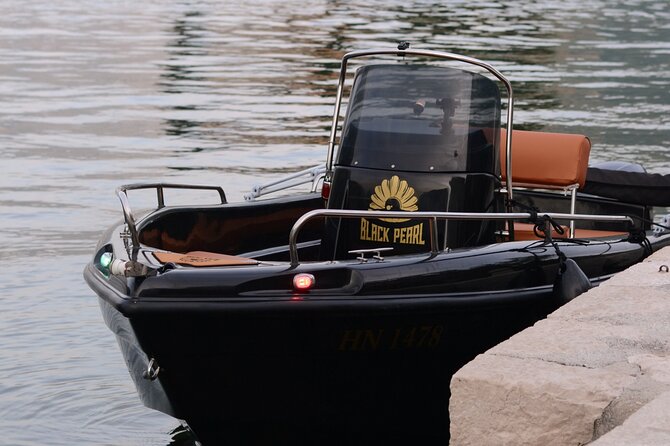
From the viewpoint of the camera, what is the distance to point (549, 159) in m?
7.64

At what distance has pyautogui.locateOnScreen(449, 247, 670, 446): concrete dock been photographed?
420cm

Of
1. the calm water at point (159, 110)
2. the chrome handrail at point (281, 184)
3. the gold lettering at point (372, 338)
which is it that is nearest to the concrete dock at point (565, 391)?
the gold lettering at point (372, 338)

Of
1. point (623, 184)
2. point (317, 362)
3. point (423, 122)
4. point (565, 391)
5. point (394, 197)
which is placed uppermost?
point (423, 122)

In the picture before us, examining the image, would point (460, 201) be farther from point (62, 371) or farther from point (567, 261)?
point (62, 371)

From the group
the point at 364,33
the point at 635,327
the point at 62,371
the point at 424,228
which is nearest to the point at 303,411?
the point at 424,228

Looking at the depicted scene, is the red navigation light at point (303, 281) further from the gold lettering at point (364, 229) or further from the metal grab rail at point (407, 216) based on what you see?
the gold lettering at point (364, 229)

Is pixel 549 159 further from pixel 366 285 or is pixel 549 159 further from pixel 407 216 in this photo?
pixel 366 285

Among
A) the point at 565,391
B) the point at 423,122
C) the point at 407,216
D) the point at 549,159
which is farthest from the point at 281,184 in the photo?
the point at 565,391

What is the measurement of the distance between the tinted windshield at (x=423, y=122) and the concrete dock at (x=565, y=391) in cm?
176

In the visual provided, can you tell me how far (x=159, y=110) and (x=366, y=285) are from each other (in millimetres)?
13476

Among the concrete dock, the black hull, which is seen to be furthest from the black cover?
the concrete dock

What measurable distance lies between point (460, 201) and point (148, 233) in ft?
5.25

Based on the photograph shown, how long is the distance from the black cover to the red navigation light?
317 centimetres

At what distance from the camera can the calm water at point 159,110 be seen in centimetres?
762
